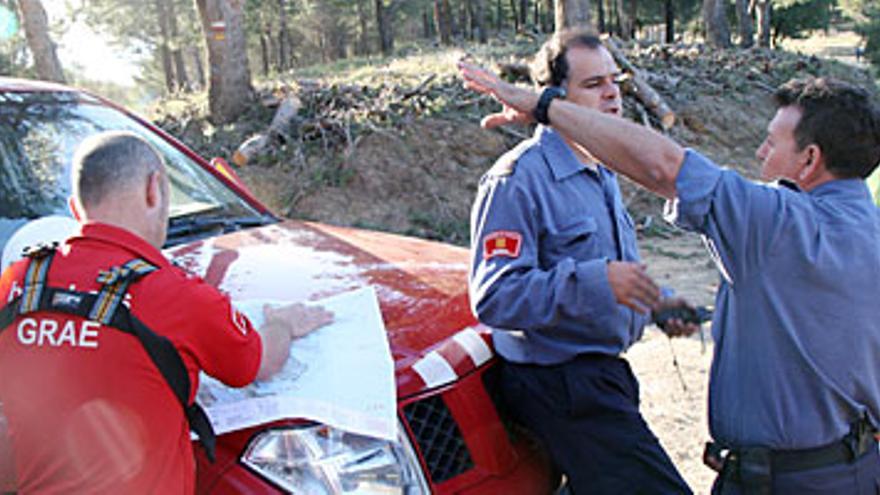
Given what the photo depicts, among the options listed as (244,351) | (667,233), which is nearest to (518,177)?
(244,351)

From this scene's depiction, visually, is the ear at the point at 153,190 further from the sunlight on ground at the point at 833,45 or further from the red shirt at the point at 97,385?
the sunlight on ground at the point at 833,45

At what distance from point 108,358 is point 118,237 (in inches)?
11.7

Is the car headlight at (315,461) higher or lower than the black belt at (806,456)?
higher

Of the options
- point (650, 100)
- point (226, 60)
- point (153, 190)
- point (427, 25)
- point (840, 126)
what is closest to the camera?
point (153, 190)

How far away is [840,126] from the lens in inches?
77.5

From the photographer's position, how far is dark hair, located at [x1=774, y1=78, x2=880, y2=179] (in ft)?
6.44

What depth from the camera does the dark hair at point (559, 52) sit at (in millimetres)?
2710

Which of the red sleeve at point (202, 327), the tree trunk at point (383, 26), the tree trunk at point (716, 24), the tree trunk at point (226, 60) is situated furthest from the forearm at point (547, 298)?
the tree trunk at point (383, 26)

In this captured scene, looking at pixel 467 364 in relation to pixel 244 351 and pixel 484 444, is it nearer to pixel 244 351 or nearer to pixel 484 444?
pixel 484 444

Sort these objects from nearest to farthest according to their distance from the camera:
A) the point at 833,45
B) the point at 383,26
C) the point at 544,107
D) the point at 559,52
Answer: the point at 544,107
the point at 559,52
the point at 383,26
the point at 833,45

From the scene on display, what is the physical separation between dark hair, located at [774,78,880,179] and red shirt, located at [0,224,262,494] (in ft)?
5.32

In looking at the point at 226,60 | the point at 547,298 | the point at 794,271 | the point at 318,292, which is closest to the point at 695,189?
the point at 794,271

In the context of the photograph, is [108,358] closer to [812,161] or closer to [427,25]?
[812,161]

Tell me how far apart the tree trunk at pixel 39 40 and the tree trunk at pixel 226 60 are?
253cm
